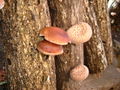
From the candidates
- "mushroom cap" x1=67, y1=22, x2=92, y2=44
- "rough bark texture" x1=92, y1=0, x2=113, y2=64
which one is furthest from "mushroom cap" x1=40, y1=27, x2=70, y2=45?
"rough bark texture" x1=92, y1=0, x2=113, y2=64

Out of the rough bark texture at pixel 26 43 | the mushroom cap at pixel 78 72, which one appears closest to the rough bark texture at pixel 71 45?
the mushroom cap at pixel 78 72

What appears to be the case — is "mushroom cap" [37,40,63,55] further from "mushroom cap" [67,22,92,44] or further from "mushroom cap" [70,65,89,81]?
"mushroom cap" [70,65,89,81]

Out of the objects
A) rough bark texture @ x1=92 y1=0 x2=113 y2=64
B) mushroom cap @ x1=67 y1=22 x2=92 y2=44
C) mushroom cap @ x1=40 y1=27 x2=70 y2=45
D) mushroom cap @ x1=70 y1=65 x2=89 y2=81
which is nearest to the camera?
mushroom cap @ x1=40 y1=27 x2=70 y2=45

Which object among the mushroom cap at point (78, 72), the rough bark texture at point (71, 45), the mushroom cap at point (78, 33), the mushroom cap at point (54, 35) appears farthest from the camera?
the mushroom cap at point (78, 72)

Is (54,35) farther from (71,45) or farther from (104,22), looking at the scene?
(104,22)

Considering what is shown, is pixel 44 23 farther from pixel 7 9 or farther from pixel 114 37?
pixel 114 37

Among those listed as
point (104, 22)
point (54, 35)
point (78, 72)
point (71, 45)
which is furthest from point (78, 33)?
point (104, 22)

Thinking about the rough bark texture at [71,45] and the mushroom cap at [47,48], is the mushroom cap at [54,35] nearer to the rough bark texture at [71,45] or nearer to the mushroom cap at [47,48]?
the mushroom cap at [47,48]
